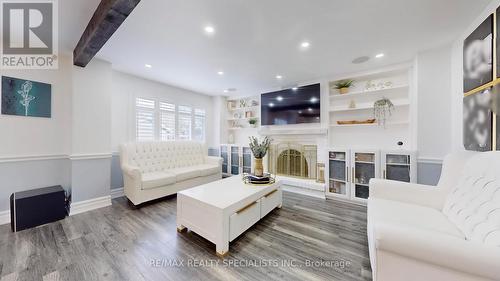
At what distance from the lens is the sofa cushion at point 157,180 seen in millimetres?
2846

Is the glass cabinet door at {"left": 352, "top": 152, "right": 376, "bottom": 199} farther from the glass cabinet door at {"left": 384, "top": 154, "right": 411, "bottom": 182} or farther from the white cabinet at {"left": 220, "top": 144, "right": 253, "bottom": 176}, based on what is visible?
the white cabinet at {"left": 220, "top": 144, "right": 253, "bottom": 176}

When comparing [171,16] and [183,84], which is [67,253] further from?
[183,84]

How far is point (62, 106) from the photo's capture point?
9.27 ft

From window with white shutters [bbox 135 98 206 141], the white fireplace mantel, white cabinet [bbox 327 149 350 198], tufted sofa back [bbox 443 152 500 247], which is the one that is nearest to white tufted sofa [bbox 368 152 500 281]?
tufted sofa back [bbox 443 152 500 247]

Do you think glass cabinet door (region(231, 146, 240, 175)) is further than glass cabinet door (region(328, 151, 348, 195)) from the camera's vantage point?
Yes

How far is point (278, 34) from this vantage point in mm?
2156

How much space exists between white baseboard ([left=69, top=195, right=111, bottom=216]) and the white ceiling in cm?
222

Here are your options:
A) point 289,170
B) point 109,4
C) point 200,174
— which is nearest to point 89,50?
point 109,4

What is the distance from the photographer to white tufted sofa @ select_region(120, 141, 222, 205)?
2.86 m

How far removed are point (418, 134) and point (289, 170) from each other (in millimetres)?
2314

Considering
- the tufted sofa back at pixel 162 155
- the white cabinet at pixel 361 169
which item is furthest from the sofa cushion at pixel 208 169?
the white cabinet at pixel 361 169

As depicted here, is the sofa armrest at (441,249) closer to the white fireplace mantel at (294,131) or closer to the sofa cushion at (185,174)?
the white fireplace mantel at (294,131)

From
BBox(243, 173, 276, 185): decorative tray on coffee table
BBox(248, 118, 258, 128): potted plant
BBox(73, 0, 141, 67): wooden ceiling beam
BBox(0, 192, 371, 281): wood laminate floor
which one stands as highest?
BBox(73, 0, 141, 67): wooden ceiling beam

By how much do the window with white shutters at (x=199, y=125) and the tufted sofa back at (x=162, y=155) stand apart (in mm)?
536
